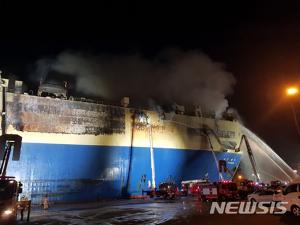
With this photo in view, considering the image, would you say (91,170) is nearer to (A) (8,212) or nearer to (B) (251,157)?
(A) (8,212)

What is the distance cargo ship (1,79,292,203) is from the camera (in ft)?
92.7

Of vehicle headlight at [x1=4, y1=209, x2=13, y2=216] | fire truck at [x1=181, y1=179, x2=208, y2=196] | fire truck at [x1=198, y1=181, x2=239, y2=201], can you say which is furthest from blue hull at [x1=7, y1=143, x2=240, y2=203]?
vehicle headlight at [x1=4, y1=209, x2=13, y2=216]

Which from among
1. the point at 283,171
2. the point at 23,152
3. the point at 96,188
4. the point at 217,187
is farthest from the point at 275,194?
the point at 283,171

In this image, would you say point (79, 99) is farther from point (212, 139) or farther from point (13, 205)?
point (13, 205)

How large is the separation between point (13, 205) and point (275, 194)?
1463cm

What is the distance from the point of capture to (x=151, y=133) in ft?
118

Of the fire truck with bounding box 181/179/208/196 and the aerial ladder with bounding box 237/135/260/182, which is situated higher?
the aerial ladder with bounding box 237/135/260/182

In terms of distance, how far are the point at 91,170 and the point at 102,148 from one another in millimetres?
2532

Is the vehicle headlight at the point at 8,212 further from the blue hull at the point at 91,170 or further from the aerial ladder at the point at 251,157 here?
the aerial ladder at the point at 251,157

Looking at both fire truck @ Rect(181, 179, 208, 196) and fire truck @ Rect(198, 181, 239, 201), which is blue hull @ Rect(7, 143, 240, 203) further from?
fire truck @ Rect(198, 181, 239, 201)

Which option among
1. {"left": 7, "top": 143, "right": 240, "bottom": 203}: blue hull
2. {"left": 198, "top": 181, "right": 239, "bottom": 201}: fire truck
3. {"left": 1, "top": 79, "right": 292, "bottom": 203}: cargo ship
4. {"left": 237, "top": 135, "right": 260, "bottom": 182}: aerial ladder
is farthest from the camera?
{"left": 237, "top": 135, "right": 260, "bottom": 182}: aerial ladder

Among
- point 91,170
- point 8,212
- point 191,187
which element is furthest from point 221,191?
point 8,212

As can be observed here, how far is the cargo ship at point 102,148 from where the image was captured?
28.2 metres

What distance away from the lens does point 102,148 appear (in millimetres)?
32156
